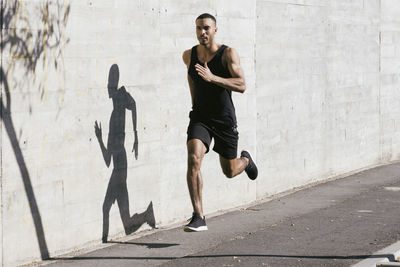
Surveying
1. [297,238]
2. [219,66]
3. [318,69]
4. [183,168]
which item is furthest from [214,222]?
[318,69]

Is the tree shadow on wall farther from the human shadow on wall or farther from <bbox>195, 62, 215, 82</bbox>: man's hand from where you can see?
<bbox>195, 62, 215, 82</bbox>: man's hand

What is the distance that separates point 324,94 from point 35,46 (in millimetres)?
6267

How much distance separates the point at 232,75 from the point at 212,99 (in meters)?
0.32

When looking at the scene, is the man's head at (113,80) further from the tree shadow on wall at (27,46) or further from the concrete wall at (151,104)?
the tree shadow on wall at (27,46)

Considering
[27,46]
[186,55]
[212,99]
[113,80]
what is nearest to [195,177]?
[212,99]

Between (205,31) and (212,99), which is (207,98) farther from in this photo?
(205,31)

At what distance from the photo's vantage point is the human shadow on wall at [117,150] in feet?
28.7

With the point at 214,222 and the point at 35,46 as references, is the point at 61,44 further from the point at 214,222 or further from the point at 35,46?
the point at 214,222

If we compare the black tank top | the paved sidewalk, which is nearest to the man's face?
the black tank top

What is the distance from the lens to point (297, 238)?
29.1 ft

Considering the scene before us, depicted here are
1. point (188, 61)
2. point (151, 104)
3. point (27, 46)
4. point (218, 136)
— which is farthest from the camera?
point (151, 104)

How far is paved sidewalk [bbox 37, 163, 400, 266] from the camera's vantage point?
312 inches

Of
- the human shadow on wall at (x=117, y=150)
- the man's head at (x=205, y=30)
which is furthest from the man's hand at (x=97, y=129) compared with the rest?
the man's head at (x=205, y=30)

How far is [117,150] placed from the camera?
29.1 feet
